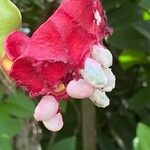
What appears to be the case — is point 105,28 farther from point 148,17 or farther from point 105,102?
point 148,17

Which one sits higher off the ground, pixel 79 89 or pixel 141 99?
pixel 79 89

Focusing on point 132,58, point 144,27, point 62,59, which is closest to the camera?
point 62,59

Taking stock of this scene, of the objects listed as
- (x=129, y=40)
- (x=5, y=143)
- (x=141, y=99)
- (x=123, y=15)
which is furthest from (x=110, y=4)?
(x=5, y=143)

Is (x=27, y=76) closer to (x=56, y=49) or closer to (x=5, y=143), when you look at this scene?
(x=56, y=49)

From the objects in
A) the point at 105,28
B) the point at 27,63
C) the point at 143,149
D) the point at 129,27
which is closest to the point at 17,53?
the point at 27,63

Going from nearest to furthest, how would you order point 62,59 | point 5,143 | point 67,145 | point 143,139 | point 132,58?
point 62,59, point 5,143, point 143,139, point 67,145, point 132,58

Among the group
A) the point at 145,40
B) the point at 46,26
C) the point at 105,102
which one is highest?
the point at 46,26

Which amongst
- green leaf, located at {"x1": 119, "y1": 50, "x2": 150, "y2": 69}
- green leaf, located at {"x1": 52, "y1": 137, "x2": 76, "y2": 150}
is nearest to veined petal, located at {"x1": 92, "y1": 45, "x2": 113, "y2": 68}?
green leaf, located at {"x1": 52, "y1": 137, "x2": 76, "y2": 150}

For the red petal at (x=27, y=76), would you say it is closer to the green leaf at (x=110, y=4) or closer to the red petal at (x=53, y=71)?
the red petal at (x=53, y=71)
